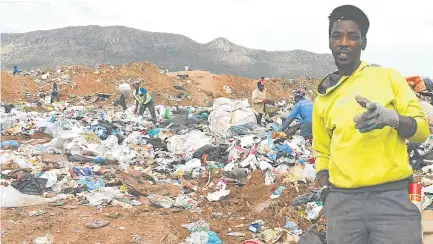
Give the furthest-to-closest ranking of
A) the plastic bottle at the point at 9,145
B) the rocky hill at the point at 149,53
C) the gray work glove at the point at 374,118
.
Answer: the rocky hill at the point at 149,53
the plastic bottle at the point at 9,145
the gray work glove at the point at 374,118

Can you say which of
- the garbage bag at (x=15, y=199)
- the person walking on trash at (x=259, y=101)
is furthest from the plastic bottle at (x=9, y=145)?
the person walking on trash at (x=259, y=101)

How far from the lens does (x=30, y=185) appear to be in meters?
4.99

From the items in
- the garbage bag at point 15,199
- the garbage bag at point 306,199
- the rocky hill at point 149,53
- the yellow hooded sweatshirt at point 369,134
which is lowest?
the garbage bag at point 15,199

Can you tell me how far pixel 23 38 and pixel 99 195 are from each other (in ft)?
188

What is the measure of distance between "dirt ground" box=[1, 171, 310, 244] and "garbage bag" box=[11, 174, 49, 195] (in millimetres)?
534

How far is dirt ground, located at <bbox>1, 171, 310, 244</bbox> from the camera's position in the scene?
3805mm

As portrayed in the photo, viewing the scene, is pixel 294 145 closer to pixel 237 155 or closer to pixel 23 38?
pixel 237 155

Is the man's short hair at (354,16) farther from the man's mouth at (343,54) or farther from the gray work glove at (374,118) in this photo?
the gray work glove at (374,118)

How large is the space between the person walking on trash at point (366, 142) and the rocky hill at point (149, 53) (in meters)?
46.9

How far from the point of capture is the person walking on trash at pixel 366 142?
158 cm

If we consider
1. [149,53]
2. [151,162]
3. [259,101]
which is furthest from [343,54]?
[149,53]

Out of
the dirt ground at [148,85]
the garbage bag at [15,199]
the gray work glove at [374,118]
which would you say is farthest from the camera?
the dirt ground at [148,85]

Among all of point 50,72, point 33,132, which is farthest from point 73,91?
point 33,132

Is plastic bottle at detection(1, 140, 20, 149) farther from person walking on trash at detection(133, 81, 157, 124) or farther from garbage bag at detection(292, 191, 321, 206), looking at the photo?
garbage bag at detection(292, 191, 321, 206)
